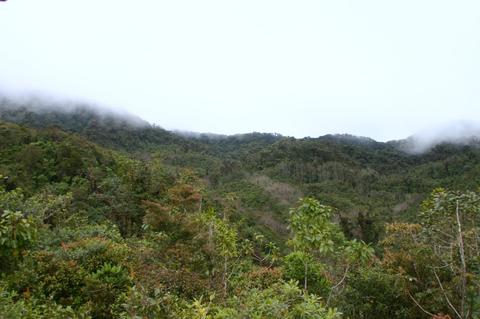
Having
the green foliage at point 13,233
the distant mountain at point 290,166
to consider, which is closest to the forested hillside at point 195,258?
the green foliage at point 13,233

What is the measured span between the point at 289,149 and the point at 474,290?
7020 centimetres

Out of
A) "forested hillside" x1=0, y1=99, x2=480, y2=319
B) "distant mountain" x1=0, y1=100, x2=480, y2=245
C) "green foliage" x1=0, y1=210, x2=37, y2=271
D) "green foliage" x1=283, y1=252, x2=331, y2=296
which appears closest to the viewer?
"green foliage" x1=0, y1=210, x2=37, y2=271

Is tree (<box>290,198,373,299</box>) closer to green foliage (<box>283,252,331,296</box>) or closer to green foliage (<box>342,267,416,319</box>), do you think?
green foliage (<box>342,267,416,319</box>)

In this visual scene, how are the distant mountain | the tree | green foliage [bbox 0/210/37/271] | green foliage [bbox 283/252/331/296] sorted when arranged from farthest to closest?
1. the distant mountain
2. green foliage [bbox 283/252/331/296]
3. the tree
4. green foliage [bbox 0/210/37/271]

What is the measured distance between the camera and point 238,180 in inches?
2243

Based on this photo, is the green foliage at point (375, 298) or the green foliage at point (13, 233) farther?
the green foliage at point (375, 298)

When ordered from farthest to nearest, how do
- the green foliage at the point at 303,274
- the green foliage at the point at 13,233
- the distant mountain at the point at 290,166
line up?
1. the distant mountain at the point at 290,166
2. the green foliage at the point at 303,274
3. the green foliage at the point at 13,233

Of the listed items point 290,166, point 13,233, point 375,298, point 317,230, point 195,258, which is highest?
point 13,233

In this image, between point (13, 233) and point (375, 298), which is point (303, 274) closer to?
point (375, 298)

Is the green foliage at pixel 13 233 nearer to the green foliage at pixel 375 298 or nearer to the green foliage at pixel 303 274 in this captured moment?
the green foliage at pixel 375 298

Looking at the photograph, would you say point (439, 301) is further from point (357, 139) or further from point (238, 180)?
point (357, 139)

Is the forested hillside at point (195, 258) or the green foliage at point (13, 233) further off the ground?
the green foliage at point (13, 233)

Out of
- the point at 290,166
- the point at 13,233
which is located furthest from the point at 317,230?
the point at 290,166

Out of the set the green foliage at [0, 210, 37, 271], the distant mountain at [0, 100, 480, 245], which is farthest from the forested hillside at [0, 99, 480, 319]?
the distant mountain at [0, 100, 480, 245]
